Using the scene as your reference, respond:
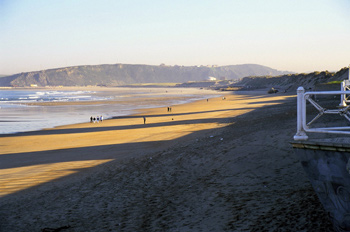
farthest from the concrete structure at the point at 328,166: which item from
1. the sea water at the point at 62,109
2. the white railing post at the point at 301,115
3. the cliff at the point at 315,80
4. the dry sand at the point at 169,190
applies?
the cliff at the point at 315,80

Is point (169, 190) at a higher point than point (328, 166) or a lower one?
lower

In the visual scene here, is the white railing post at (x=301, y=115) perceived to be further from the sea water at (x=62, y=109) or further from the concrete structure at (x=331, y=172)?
the sea water at (x=62, y=109)

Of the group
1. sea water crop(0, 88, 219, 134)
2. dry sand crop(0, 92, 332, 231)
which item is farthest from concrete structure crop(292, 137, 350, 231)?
sea water crop(0, 88, 219, 134)

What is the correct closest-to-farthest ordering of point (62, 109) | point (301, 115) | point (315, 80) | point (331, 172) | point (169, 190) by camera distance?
point (331, 172) → point (301, 115) → point (169, 190) → point (62, 109) → point (315, 80)

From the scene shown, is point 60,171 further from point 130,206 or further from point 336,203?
point 336,203

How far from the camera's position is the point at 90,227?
25.0ft

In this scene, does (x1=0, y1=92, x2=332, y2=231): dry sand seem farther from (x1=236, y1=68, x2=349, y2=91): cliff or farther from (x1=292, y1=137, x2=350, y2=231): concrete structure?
(x1=236, y1=68, x2=349, y2=91): cliff

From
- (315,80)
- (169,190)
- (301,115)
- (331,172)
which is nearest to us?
(331,172)

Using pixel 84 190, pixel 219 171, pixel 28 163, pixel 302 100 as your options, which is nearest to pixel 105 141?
pixel 28 163

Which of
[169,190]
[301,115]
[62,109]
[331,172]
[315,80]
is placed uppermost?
[301,115]

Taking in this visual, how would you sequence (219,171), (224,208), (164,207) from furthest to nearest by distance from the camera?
(219,171)
(164,207)
(224,208)

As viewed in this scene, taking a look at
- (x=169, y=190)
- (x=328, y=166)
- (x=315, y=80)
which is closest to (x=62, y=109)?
Result: (x=169, y=190)

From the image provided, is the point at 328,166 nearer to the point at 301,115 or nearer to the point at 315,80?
the point at 301,115

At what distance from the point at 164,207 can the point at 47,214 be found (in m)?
3.01
